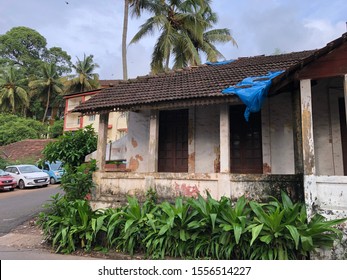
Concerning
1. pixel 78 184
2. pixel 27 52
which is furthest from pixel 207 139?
pixel 27 52

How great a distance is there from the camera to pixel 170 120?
29.1ft

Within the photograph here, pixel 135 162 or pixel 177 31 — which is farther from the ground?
pixel 177 31

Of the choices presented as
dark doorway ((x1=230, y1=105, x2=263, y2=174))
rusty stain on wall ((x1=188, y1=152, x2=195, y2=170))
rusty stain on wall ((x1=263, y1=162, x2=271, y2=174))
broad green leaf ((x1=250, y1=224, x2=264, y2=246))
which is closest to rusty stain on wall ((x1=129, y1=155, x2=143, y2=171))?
rusty stain on wall ((x1=188, y1=152, x2=195, y2=170))

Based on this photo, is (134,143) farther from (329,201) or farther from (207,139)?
(329,201)

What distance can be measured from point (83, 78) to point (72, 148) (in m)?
25.6

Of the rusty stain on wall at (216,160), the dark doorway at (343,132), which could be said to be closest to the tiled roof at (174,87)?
the dark doorway at (343,132)

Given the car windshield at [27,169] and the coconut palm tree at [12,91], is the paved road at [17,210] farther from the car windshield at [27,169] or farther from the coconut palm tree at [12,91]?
the coconut palm tree at [12,91]

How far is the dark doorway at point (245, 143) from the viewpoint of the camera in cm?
772

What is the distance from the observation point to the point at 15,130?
99.8 ft

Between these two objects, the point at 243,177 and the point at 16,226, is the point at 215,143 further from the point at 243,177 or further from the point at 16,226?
the point at 16,226

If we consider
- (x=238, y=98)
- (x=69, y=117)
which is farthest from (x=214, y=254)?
(x=69, y=117)

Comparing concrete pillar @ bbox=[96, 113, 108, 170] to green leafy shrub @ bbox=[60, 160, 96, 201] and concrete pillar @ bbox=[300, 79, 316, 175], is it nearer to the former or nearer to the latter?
green leafy shrub @ bbox=[60, 160, 96, 201]

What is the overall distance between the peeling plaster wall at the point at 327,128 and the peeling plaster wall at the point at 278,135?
0.65m

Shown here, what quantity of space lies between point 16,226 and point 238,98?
802cm
